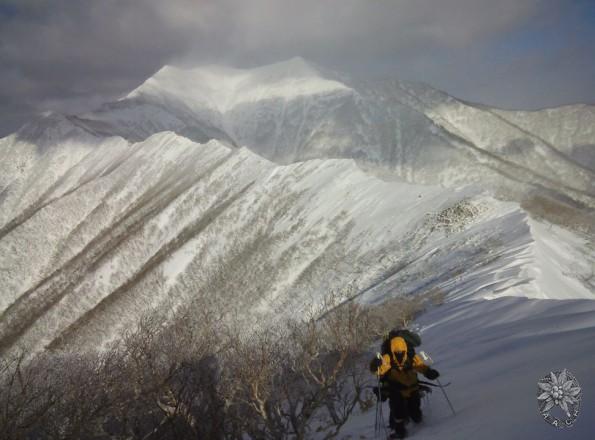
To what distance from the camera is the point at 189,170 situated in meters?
86.9

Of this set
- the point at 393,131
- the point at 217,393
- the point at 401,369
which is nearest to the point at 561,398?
the point at 401,369

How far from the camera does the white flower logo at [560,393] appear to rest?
427 centimetres

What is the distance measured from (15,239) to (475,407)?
3846 inches

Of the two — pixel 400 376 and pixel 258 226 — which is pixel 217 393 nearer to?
pixel 400 376

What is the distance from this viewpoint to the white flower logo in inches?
168

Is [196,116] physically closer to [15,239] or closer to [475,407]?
[15,239]

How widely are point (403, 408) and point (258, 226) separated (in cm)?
5337

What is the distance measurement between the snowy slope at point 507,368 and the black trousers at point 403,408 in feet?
0.79

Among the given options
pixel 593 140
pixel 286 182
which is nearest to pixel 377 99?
pixel 593 140

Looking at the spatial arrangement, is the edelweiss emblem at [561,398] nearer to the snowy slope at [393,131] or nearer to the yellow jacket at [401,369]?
the yellow jacket at [401,369]

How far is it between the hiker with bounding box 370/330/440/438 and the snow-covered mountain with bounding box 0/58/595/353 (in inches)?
444

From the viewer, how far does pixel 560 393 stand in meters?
4.32

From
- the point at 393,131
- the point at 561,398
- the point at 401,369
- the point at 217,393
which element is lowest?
the point at 217,393

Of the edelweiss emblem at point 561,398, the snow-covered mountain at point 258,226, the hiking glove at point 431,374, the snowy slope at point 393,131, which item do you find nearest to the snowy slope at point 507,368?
the edelweiss emblem at point 561,398
